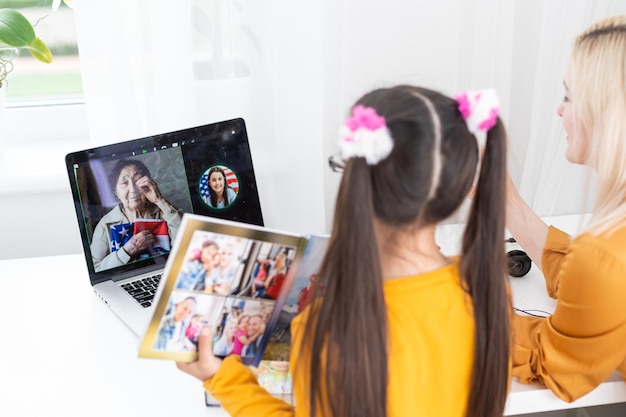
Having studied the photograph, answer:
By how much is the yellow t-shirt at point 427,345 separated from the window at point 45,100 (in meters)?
0.99

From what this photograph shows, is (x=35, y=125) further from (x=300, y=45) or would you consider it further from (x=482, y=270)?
(x=482, y=270)

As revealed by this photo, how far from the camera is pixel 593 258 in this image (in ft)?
2.85

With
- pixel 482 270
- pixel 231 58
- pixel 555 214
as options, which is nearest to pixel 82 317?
pixel 231 58

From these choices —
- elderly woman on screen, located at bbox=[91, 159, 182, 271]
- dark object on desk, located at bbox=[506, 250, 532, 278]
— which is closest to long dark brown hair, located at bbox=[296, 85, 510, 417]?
dark object on desk, located at bbox=[506, 250, 532, 278]

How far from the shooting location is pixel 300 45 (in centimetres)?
130

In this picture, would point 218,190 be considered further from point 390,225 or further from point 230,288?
point 390,225

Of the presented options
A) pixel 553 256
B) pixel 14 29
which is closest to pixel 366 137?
pixel 553 256

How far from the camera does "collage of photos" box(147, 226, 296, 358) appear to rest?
2.67ft

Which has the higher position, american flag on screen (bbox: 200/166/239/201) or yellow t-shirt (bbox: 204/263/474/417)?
american flag on screen (bbox: 200/166/239/201)

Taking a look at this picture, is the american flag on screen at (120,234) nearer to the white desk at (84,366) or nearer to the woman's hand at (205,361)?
the white desk at (84,366)

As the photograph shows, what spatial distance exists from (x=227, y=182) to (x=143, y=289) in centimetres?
24

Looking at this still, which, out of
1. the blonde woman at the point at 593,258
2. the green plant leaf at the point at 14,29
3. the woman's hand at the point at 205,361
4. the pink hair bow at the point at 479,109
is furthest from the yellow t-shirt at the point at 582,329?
the green plant leaf at the point at 14,29

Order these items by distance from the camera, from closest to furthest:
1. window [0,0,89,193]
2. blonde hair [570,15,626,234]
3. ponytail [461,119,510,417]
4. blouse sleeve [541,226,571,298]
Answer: ponytail [461,119,510,417], blonde hair [570,15,626,234], blouse sleeve [541,226,571,298], window [0,0,89,193]

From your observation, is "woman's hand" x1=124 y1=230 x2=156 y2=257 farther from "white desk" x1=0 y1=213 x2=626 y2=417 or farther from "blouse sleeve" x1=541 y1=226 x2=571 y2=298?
"blouse sleeve" x1=541 y1=226 x2=571 y2=298
